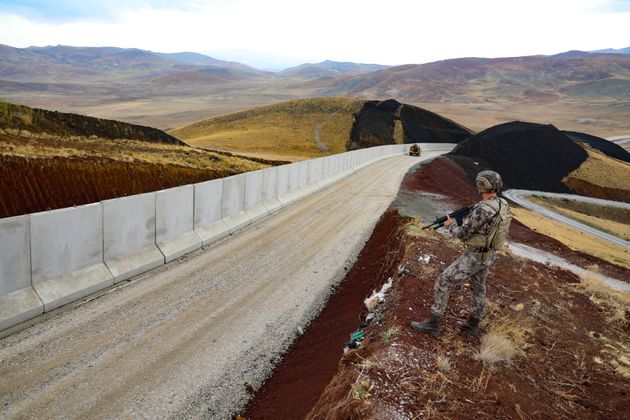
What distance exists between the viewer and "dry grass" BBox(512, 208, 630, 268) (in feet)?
80.1

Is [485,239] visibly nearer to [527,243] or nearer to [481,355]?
[481,355]

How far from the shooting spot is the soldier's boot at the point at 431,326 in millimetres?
6414

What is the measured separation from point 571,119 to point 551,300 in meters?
173

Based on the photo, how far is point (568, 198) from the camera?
49125mm

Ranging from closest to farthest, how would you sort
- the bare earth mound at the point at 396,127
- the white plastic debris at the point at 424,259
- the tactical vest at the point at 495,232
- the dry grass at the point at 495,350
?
the dry grass at the point at 495,350 → the tactical vest at the point at 495,232 → the white plastic debris at the point at 424,259 → the bare earth mound at the point at 396,127

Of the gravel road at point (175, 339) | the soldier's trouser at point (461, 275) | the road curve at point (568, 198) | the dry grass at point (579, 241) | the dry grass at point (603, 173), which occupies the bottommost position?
the road curve at point (568, 198)

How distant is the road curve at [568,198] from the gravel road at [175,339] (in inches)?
1128

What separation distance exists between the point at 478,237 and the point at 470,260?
0.36 meters

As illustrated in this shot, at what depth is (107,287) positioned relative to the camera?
923 centimetres

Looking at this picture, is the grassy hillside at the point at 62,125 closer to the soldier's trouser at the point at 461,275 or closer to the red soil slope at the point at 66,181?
the red soil slope at the point at 66,181

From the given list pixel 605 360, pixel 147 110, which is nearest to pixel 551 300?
pixel 605 360

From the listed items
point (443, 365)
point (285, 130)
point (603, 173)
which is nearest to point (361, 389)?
point (443, 365)

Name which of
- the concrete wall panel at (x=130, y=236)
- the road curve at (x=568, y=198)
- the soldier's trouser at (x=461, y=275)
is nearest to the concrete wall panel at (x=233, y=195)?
the concrete wall panel at (x=130, y=236)

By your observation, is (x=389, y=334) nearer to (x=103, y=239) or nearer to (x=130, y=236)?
(x=103, y=239)
